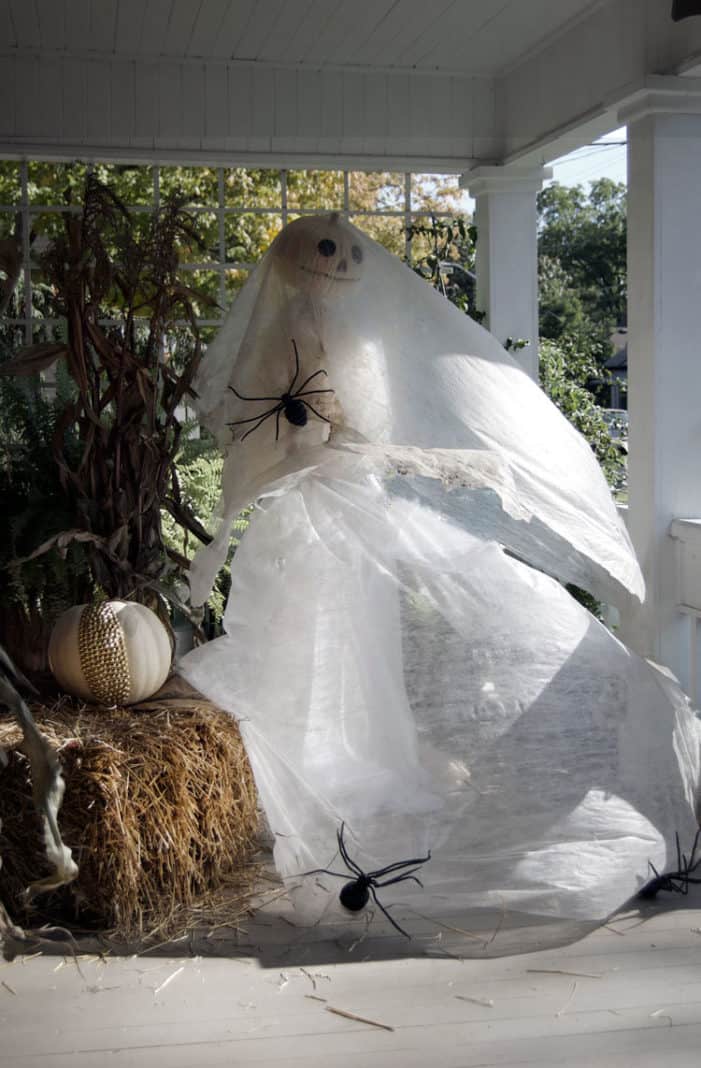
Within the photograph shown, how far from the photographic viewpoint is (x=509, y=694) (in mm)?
2615

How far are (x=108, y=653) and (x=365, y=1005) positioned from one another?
3.28 ft

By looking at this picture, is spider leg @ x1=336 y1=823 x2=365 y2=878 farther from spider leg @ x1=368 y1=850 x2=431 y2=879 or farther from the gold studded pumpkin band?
the gold studded pumpkin band

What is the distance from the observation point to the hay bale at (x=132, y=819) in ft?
8.34

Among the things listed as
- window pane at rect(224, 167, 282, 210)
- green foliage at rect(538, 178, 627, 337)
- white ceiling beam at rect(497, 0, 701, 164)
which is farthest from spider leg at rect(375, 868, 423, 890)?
green foliage at rect(538, 178, 627, 337)

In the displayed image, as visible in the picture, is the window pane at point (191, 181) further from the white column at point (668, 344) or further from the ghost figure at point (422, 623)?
the ghost figure at point (422, 623)

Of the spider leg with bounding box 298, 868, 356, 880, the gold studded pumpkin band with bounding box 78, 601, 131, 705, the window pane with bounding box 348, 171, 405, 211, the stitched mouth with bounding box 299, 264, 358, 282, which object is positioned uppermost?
the window pane with bounding box 348, 171, 405, 211

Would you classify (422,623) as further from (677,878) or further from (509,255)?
(509,255)

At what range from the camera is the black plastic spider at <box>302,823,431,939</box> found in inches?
100

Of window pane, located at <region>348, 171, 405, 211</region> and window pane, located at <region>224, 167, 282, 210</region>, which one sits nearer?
window pane, located at <region>224, 167, 282, 210</region>

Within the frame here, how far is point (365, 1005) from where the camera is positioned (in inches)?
87.2

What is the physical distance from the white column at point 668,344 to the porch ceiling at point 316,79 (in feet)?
0.73

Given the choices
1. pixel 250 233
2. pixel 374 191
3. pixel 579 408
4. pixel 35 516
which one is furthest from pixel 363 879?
pixel 374 191

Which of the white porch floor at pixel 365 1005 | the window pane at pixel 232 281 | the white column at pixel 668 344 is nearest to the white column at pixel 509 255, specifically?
the white column at pixel 668 344

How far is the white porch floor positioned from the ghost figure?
0.50 feet
